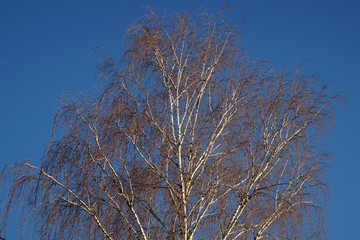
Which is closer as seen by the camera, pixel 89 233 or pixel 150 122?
pixel 89 233

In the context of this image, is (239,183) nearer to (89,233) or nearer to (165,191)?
(165,191)

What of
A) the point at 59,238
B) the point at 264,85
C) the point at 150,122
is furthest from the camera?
the point at 264,85

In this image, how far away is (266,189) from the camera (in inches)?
329

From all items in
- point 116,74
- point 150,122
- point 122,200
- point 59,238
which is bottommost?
point 59,238

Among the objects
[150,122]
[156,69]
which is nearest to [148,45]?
[156,69]

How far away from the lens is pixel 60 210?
7.30 metres

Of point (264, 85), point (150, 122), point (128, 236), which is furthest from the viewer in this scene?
point (264, 85)

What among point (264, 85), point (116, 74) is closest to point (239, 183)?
point (264, 85)

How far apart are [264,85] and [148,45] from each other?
5.87 feet

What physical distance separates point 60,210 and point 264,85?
3455 mm

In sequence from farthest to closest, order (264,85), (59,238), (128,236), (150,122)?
(264,85)
(150,122)
(128,236)
(59,238)

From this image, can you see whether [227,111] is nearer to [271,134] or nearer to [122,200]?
[271,134]

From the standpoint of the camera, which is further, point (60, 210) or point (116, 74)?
point (116, 74)

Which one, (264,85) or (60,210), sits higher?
(264,85)
